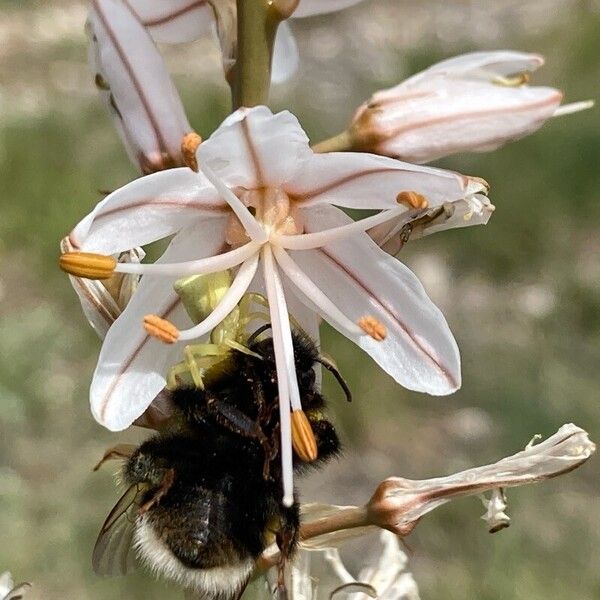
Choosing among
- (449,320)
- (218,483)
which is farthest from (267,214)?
(449,320)

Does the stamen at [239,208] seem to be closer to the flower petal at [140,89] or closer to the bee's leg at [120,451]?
the flower petal at [140,89]

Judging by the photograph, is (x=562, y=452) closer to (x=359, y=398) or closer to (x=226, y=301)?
(x=226, y=301)

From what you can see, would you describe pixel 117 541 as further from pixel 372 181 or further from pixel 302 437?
pixel 372 181

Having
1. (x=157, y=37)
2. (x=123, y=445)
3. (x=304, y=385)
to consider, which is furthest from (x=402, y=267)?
(x=157, y=37)

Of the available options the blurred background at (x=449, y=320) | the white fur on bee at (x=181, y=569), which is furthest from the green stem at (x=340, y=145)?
the blurred background at (x=449, y=320)

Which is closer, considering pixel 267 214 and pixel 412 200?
pixel 412 200

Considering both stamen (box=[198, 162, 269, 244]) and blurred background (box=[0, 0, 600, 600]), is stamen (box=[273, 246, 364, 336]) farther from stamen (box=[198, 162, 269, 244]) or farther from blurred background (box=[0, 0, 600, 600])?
blurred background (box=[0, 0, 600, 600])
